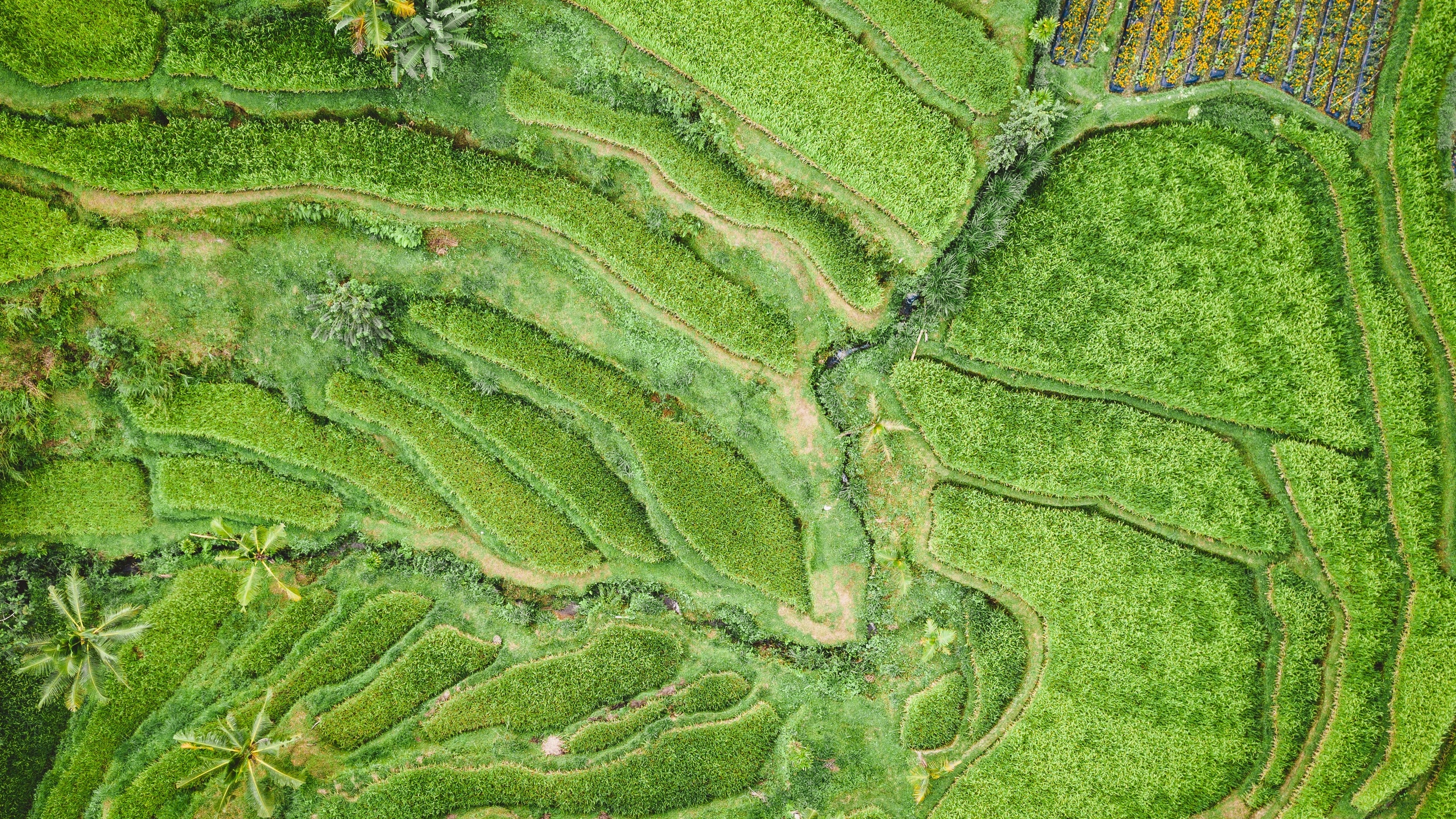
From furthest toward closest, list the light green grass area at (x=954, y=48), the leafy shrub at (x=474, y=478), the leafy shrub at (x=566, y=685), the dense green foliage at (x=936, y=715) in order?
the leafy shrub at (x=474, y=478), the leafy shrub at (x=566, y=685), the dense green foliage at (x=936, y=715), the light green grass area at (x=954, y=48)

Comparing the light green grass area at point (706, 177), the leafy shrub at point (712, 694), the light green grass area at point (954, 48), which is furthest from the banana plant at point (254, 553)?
the light green grass area at point (954, 48)

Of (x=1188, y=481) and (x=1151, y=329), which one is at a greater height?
(x=1151, y=329)

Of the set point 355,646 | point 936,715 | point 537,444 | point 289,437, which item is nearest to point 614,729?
point 355,646

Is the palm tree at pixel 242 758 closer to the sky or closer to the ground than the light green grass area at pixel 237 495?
closer to the ground

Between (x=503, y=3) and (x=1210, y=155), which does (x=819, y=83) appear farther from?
(x=1210, y=155)

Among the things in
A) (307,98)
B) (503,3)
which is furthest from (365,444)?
(503,3)

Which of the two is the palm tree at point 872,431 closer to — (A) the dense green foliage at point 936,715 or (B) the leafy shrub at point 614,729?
(A) the dense green foliage at point 936,715

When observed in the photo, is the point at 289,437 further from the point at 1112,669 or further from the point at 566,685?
the point at 1112,669
